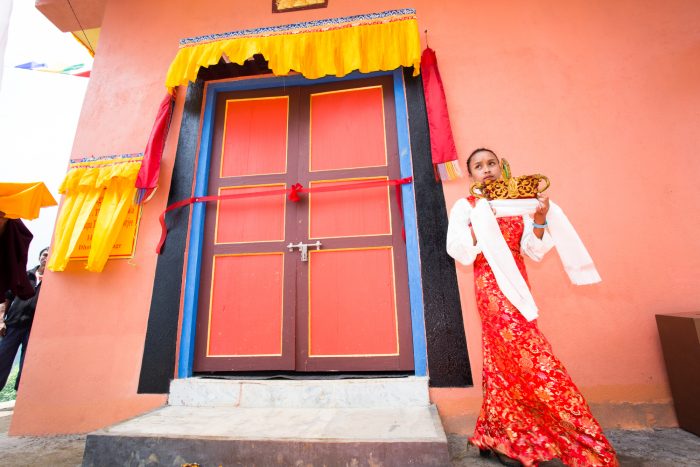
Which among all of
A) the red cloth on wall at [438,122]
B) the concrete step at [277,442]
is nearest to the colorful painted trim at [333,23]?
the red cloth on wall at [438,122]

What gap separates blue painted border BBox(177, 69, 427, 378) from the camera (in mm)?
2486

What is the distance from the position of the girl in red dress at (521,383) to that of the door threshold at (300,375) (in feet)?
2.52

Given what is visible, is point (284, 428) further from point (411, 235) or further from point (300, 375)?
point (411, 235)

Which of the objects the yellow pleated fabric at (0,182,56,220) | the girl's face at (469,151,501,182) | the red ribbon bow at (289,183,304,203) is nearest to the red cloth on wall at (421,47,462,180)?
the girl's face at (469,151,501,182)

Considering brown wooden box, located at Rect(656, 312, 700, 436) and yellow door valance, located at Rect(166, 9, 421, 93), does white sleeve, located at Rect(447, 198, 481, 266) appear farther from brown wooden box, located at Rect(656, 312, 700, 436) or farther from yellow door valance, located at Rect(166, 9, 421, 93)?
yellow door valance, located at Rect(166, 9, 421, 93)

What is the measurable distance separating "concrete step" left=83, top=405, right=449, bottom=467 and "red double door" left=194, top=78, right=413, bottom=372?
2.12 ft

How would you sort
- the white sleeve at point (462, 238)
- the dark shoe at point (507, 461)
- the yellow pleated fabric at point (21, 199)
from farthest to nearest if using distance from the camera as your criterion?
1. the yellow pleated fabric at point (21, 199)
2. the white sleeve at point (462, 238)
3. the dark shoe at point (507, 461)

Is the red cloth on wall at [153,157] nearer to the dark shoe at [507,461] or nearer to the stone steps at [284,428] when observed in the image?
the stone steps at [284,428]

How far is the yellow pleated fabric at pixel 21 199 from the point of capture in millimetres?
2398

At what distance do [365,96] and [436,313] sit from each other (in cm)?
209

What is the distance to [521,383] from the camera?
5.50 feet

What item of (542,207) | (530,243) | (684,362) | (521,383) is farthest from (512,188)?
(684,362)

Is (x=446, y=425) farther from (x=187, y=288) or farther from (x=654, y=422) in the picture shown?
(x=187, y=288)

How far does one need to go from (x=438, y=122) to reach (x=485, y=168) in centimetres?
93
